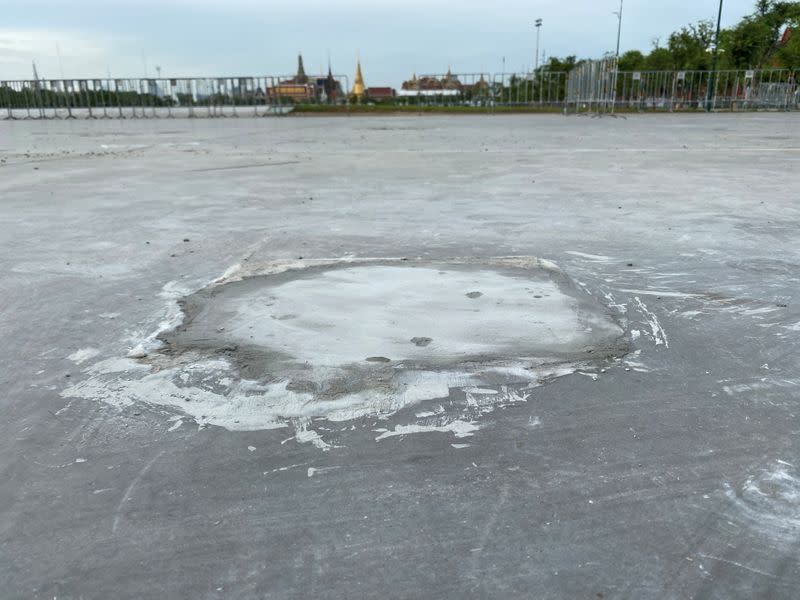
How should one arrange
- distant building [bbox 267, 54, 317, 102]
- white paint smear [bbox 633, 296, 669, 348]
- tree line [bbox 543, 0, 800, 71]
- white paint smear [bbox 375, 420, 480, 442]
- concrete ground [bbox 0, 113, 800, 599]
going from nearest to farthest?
1. concrete ground [bbox 0, 113, 800, 599]
2. white paint smear [bbox 375, 420, 480, 442]
3. white paint smear [bbox 633, 296, 669, 348]
4. distant building [bbox 267, 54, 317, 102]
5. tree line [bbox 543, 0, 800, 71]

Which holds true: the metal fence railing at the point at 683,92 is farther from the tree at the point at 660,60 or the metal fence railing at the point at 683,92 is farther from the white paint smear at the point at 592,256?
the white paint smear at the point at 592,256

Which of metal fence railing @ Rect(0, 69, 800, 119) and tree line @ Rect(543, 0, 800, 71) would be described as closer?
metal fence railing @ Rect(0, 69, 800, 119)

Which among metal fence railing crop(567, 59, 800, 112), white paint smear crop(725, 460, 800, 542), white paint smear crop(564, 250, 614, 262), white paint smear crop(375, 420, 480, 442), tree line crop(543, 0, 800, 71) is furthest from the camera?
tree line crop(543, 0, 800, 71)

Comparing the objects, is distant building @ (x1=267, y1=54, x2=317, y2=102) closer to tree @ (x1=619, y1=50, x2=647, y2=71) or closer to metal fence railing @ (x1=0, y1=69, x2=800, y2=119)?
metal fence railing @ (x1=0, y1=69, x2=800, y2=119)

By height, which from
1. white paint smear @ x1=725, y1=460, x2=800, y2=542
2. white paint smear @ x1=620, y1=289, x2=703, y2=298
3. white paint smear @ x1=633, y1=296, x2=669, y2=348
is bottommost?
white paint smear @ x1=725, y1=460, x2=800, y2=542

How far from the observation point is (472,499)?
6.38 feet

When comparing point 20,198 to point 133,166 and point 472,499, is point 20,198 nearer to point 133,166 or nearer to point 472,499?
point 133,166

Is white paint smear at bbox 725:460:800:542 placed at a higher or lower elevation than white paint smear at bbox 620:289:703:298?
lower

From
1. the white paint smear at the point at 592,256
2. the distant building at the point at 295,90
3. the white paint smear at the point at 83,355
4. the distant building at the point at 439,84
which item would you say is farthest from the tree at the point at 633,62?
the white paint smear at the point at 83,355

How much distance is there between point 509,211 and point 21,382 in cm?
462

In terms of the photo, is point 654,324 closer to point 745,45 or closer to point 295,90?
point 295,90

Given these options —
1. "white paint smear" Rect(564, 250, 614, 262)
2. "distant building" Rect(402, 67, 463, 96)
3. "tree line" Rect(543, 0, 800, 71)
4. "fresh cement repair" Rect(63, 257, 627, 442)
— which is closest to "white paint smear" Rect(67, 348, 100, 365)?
"fresh cement repair" Rect(63, 257, 627, 442)

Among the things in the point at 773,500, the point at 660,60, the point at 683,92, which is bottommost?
the point at 773,500

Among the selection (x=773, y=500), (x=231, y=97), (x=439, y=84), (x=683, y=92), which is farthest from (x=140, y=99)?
(x=773, y=500)
